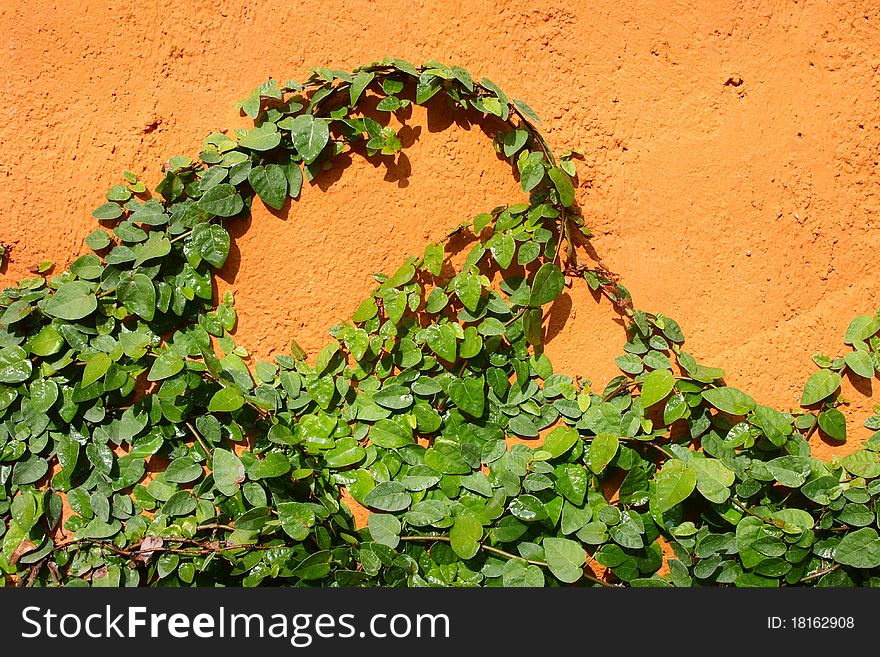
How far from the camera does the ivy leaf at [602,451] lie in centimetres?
220

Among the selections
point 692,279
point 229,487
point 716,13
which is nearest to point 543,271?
point 692,279

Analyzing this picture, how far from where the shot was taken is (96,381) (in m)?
2.27

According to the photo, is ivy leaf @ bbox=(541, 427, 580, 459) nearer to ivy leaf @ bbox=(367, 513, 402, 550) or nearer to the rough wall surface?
the rough wall surface

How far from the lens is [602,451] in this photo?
2205 mm

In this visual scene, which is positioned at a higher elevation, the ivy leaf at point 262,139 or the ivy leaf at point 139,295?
the ivy leaf at point 262,139

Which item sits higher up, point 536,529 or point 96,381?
point 96,381

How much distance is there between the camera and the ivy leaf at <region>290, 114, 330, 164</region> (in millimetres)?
2266

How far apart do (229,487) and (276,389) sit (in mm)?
327

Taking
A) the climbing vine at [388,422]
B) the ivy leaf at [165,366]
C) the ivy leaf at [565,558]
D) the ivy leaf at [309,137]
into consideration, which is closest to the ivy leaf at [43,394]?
the climbing vine at [388,422]

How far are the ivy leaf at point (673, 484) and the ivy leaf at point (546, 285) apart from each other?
606mm

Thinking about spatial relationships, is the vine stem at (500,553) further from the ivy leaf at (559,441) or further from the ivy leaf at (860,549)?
the ivy leaf at (860,549)

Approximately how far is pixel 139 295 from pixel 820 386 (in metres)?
2.11

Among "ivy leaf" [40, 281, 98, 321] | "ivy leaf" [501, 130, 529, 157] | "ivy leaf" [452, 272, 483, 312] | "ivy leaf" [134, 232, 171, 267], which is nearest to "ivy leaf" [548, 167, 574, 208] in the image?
"ivy leaf" [501, 130, 529, 157]

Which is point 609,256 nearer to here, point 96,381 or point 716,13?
point 716,13
